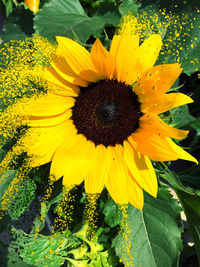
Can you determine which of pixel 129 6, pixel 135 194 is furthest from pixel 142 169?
pixel 129 6

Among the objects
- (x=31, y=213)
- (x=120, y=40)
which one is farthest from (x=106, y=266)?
(x=120, y=40)

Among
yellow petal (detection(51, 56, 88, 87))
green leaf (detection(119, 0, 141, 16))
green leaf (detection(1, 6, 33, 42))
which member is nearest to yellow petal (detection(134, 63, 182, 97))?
yellow petal (detection(51, 56, 88, 87))

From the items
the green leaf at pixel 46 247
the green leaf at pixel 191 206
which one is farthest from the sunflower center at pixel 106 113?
the green leaf at pixel 46 247

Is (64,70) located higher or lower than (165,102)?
higher

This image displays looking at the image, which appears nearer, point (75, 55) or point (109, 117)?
point (75, 55)

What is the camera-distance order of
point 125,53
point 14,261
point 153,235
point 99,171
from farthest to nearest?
1. point 14,261
2. point 153,235
3. point 99,171
4. point 125,53

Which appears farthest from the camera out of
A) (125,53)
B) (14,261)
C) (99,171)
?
(14,261)

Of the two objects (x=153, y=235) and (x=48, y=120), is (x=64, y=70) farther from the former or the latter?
(x=153, y=235)
